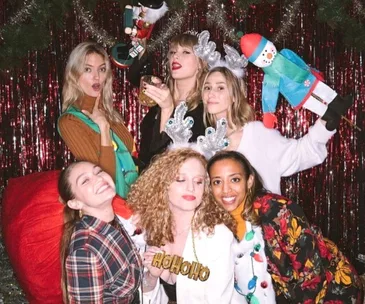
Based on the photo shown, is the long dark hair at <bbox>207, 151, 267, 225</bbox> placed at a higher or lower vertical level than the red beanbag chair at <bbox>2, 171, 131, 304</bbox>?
higher

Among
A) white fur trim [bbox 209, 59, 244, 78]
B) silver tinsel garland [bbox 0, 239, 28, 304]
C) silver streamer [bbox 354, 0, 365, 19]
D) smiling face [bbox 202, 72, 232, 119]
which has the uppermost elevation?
silver streamer [bbox 354, 0, 365, 19]

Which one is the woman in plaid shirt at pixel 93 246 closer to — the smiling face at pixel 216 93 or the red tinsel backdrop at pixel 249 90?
the smiling face at pixel 216 93

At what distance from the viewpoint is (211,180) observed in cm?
249

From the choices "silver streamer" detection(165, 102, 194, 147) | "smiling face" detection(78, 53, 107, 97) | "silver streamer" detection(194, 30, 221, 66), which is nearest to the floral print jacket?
"silver streamer" detection(165, 102, 194, 147)

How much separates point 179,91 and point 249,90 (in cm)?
61

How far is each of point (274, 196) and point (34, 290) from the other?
3.86 feet

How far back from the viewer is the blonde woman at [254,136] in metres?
2.73

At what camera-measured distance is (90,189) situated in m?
2.35

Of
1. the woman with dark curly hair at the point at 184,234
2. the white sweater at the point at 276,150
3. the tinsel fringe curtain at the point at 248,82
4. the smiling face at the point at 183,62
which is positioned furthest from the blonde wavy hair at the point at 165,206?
the tinsel fringe curtain at the point at 248,82

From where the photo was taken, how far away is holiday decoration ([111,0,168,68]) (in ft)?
9.48

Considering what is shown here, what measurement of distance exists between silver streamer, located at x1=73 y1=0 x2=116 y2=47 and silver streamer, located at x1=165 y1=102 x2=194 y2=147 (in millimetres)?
888

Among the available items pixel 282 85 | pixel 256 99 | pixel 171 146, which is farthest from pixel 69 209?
pixel 256 99

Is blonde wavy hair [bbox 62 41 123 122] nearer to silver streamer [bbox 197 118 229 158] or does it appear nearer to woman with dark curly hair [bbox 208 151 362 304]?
silver streamer [bbox 197 118 229 158]

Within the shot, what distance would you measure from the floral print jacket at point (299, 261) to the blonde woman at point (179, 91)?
64cm
